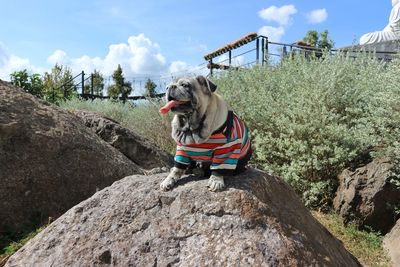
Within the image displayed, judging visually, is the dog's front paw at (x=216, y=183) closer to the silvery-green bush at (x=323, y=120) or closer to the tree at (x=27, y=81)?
the silvery-green bush at (x=323, y=120)

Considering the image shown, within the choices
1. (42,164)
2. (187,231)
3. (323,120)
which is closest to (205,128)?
(187,231)

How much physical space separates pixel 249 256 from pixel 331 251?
3.24 feet

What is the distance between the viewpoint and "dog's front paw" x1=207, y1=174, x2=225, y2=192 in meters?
3.10

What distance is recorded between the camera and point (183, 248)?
295 cm

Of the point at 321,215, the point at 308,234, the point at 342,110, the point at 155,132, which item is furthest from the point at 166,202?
the point at 155,132

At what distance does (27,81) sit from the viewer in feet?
46.6

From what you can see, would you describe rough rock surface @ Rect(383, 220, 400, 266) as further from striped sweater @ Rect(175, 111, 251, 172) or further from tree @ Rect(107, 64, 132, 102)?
tree @ Rect(107, 64, 132, 102)

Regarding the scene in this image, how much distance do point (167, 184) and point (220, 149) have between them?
0.51m

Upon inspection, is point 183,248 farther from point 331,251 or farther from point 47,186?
point 47,186

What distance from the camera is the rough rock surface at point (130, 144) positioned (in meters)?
6.77

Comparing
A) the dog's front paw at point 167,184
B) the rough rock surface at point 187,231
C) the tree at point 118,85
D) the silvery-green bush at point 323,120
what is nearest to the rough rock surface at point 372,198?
the silvery-green bush at point 323,120

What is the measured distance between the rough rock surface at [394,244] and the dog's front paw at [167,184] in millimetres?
3019

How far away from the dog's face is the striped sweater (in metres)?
0.27

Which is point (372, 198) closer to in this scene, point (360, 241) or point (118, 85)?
point (360, 241)
